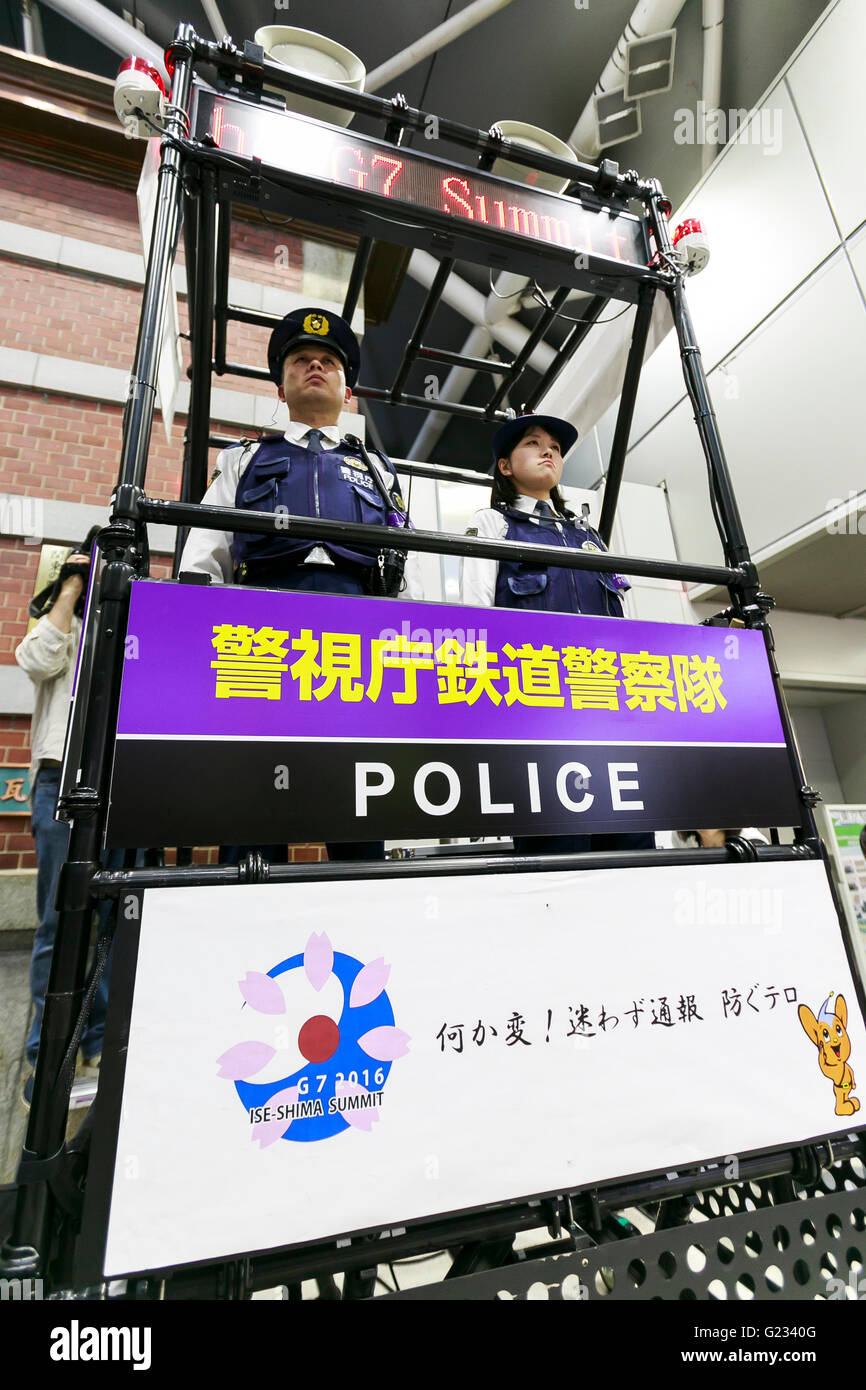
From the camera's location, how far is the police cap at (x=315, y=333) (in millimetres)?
1892

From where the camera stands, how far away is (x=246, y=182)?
152cm

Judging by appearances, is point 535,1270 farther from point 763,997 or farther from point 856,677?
point 856,677

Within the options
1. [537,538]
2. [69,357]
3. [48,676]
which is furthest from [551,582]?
[69,357]

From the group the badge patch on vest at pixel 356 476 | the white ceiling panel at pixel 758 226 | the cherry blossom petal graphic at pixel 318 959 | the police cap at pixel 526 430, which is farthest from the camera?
the white ceiling panel at pixel 758 226

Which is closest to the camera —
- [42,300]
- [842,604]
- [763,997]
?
[763,997]

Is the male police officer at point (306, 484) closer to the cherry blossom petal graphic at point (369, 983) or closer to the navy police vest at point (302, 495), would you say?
the navy police vest at point (302, 495)

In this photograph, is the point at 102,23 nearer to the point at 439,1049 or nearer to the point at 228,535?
the point at 228,535

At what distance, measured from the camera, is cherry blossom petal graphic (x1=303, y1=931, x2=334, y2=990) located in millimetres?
891

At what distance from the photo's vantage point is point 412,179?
166 centimetres

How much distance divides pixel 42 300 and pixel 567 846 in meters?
4.25

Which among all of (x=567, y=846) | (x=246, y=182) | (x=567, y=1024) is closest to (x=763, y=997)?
(x=567, y=1024)

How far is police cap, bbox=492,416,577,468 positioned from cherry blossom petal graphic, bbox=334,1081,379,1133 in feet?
6.42

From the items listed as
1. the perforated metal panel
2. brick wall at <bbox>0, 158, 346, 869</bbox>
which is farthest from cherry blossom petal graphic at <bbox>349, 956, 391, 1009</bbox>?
brick wall at <bbox>0, 158, 346, 869</bbox>

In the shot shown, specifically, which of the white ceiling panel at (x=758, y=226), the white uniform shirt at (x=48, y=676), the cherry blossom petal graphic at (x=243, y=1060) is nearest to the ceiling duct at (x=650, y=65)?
the white ceiling panel at (x=758, y=226)
